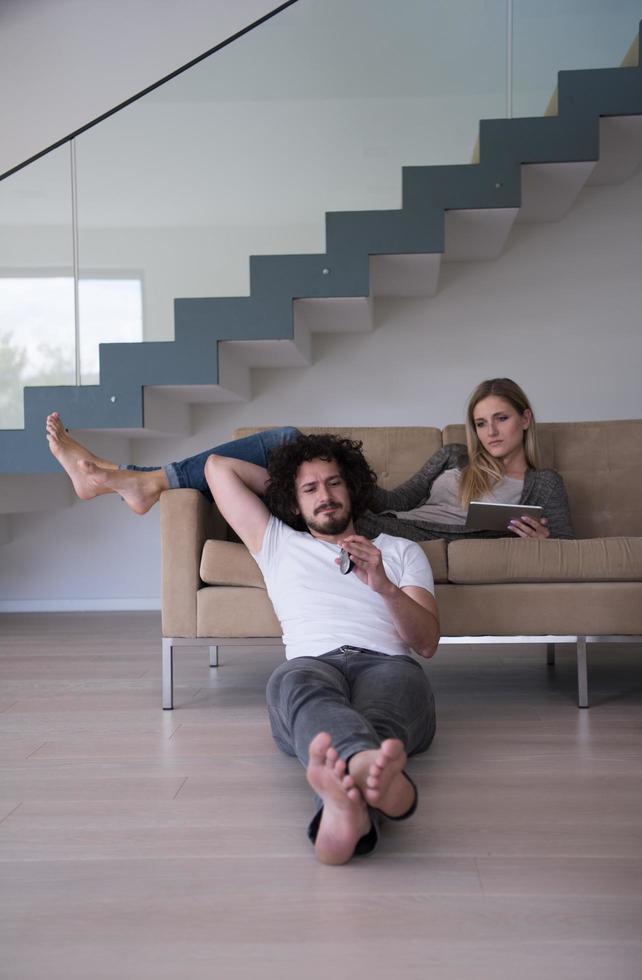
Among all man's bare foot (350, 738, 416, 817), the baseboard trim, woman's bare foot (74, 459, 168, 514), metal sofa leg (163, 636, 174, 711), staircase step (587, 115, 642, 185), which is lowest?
the baseboard trim

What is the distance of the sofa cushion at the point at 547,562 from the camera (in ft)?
7.86

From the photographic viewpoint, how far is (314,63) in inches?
138

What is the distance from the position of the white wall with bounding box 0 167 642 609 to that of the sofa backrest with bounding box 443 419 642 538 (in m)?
1.34

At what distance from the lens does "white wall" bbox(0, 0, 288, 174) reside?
123 inches

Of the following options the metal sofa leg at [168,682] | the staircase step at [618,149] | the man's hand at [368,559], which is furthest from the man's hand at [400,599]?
the staircase step at [618,149]

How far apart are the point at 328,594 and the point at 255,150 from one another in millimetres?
2335

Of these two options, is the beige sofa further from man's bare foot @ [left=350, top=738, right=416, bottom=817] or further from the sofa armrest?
man's bare foot @ [left=350, top=738, right=416, bottom=817]

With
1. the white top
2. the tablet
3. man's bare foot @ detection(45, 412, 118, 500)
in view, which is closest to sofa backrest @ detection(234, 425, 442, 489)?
the white top

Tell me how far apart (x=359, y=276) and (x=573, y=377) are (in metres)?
1.46

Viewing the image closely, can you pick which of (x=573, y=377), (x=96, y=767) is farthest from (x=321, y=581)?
(x=573, y=377)

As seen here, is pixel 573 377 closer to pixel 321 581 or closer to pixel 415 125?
pixel 415 125

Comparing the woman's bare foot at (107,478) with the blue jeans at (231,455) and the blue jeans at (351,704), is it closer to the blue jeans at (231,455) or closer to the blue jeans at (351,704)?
the blue jeans at (231,455)

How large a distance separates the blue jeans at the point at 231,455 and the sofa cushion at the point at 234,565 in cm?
20

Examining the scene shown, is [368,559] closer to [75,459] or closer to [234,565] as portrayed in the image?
[234,565]
